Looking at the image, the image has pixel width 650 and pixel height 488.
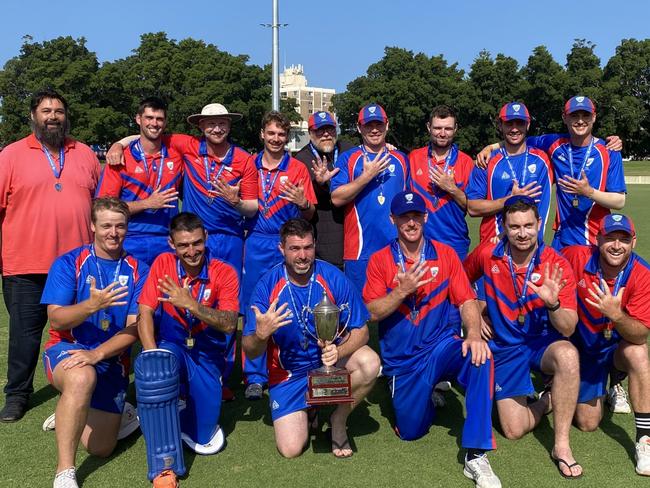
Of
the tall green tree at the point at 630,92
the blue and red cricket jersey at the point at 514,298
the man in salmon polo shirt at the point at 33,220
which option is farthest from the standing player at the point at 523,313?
the tall green tree at the point at 630,92

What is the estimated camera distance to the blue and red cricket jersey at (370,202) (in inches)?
224

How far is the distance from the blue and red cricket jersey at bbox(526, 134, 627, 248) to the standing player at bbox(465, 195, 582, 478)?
1204 millimetres

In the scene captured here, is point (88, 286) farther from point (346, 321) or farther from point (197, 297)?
point (346, 321)

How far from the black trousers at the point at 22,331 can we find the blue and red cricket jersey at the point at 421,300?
277 centimetres

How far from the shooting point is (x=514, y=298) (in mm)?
4621

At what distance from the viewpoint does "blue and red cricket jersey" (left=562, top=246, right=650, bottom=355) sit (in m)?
4.30

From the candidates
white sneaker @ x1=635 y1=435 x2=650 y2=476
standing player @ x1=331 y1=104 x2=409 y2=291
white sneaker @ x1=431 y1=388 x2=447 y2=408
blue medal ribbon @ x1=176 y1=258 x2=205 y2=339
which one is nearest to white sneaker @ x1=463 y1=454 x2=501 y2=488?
white sneaker @ x1=635 y1=435 x2=650 y2=476

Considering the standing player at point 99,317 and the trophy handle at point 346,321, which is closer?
the standing player at point 99,317

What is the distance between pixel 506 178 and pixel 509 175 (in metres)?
0.04

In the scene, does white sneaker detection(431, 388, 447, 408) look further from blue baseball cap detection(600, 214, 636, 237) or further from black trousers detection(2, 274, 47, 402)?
black trousers detection(2, 274, 47, 402)

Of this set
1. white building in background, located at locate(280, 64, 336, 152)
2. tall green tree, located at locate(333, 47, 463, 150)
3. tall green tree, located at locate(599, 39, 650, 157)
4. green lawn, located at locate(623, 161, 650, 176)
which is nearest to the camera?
green lawn, located at locate(623, 161, 650, 176)

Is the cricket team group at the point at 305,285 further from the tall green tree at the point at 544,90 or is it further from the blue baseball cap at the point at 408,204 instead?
the tall green tree at the point at 544,90

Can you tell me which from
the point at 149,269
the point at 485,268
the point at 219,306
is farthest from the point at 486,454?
the point at 149,269

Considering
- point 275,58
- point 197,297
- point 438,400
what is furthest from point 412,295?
point 275,58
